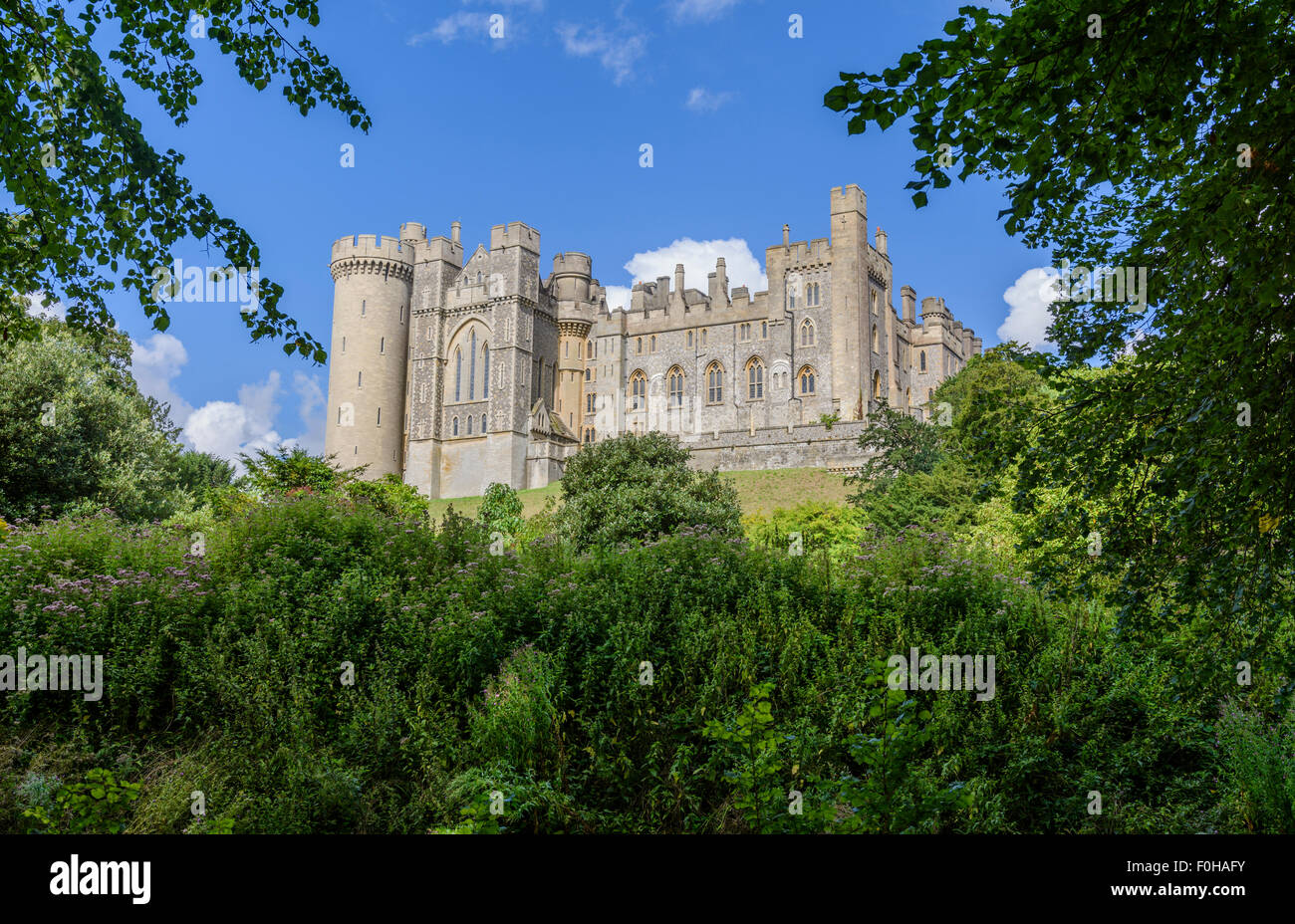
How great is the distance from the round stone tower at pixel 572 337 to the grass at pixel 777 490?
12942 mm

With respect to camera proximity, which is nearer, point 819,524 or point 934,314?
point 819,524

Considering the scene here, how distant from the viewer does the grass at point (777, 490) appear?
39.9 meters

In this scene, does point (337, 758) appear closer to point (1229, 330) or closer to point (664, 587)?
point (664, 587)

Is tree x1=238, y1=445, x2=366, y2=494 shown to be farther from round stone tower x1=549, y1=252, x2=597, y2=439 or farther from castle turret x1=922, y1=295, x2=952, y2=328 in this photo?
castle turret x1=922, y1=295, x2=952, y2=328

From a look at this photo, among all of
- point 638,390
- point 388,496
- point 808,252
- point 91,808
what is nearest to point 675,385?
point 638,390

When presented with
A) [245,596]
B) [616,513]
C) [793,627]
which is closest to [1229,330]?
[793,627]

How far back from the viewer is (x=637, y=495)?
75.3 ft

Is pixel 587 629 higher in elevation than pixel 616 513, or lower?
lower

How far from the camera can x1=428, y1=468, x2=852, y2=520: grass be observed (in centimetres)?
3994

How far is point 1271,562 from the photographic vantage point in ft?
17.9

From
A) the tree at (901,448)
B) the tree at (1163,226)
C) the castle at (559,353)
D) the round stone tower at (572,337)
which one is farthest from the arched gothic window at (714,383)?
the tree at (1163,226)

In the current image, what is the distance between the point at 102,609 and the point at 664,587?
5.69m

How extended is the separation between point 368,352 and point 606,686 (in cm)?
5125

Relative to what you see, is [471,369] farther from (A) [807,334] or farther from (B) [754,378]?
(A) [807,334]
